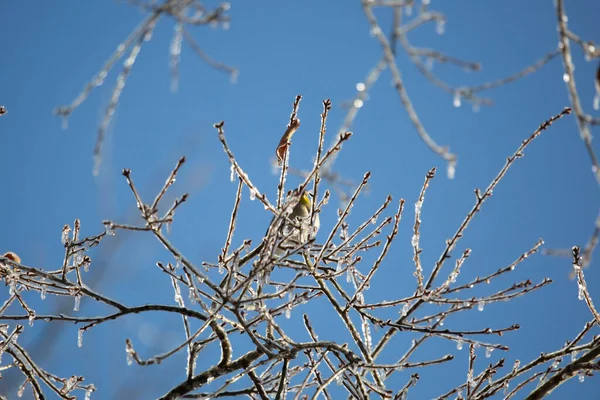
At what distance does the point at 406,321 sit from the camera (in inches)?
125

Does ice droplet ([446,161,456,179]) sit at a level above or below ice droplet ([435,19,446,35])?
below

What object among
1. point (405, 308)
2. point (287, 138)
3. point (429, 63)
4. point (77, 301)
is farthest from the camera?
point (405, 308)

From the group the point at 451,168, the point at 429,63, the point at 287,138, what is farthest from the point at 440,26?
the point at 287,138

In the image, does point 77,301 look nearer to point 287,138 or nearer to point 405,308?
point 287,138

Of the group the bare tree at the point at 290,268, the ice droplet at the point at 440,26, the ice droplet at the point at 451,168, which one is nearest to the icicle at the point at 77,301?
the bare tree at the point at 290,268

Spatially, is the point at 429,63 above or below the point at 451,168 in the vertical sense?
above

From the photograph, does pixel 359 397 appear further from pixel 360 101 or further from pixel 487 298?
pixel 360 101

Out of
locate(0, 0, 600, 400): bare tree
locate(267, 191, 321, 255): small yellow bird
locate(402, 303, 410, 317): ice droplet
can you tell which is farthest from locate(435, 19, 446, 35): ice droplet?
locate(402, 303, 410, 317): ice droplet

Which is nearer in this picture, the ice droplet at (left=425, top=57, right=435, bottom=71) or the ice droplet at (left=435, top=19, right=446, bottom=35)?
the ice droplet at (left=425, top=57, right=435, bottom=71)

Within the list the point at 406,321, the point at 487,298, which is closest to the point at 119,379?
the point at 406,321

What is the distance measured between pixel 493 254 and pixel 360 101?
175m

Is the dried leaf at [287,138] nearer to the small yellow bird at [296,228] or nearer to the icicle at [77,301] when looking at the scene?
the small yellow bird at [296,228]

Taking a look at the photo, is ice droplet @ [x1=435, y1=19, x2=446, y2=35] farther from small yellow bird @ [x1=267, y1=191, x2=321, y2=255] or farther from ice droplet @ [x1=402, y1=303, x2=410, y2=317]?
ice droplet @ [x1=402, y1=303, x2=410, y2=317]

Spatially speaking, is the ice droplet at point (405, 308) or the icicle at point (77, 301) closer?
the icicle at point (77, 301)
